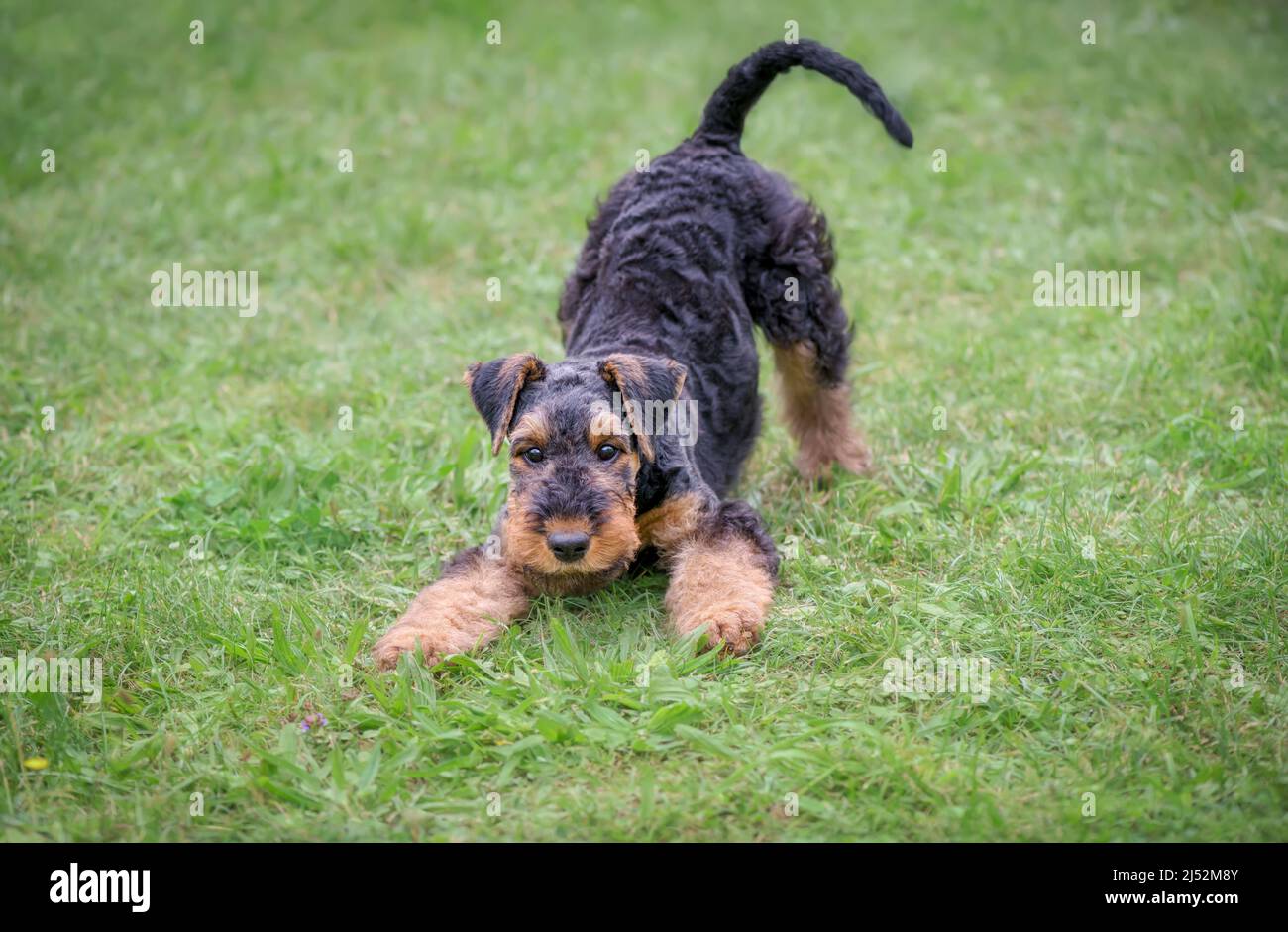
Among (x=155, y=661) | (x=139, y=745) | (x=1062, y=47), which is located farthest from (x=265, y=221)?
(x=1062, y=47)

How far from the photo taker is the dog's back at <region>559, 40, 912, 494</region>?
4746mm

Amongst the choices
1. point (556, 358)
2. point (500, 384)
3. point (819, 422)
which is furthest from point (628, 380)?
point (556, 358)

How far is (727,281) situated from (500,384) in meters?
1.20

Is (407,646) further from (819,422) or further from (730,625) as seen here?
(819,422)

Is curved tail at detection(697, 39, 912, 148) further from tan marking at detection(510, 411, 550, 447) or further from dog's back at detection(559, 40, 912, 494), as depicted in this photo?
tan marking at detection(510, 411, 550, 447)

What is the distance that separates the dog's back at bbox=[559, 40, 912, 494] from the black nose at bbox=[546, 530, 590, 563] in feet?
3.56

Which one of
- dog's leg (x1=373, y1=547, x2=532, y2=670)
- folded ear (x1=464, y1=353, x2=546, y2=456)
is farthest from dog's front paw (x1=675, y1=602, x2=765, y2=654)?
folded ear (x1=464, y1=353, x2=546, y2=456)

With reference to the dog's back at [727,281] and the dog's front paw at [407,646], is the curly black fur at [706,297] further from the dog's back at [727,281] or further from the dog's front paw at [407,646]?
the dog's front paw at [407,646]

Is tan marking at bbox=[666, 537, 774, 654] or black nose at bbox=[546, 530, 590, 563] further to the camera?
tan marking at bbox=[666, 537, 774, 654]

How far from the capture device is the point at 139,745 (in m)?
3.55

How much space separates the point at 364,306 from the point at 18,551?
2.78 meters

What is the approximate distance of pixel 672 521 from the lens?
431cm
